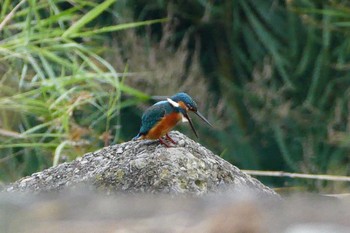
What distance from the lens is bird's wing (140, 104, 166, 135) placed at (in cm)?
248

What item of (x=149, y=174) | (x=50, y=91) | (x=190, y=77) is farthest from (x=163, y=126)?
(x=190, y=77)

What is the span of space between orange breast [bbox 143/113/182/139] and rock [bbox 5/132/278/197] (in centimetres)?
13

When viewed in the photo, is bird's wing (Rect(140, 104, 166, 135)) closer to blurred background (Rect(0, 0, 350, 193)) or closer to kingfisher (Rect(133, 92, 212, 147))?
kingfisher (Rect(133, 92, 212, 147))

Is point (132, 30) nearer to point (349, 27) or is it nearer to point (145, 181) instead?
point (349, 27)

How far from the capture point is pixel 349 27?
4930 millimetres

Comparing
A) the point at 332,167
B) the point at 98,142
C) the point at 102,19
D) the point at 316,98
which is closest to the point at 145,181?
the point at 98,142

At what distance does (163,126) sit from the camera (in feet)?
8.02

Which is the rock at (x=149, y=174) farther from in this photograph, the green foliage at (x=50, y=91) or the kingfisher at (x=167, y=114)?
the green foliage at (x=50, y=91)

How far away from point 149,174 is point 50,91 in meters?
2.63

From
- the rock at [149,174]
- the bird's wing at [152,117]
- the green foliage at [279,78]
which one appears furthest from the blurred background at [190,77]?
the rock at [149,174]

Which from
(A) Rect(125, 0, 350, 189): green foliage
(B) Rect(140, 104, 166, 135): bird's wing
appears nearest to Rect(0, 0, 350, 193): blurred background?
(A) Rect(125, 0, 350, 189): green foliage

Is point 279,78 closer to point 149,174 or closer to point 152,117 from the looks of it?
point 152,117

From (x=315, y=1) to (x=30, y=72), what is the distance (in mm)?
1452

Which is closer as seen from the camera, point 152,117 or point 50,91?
point 152,117
